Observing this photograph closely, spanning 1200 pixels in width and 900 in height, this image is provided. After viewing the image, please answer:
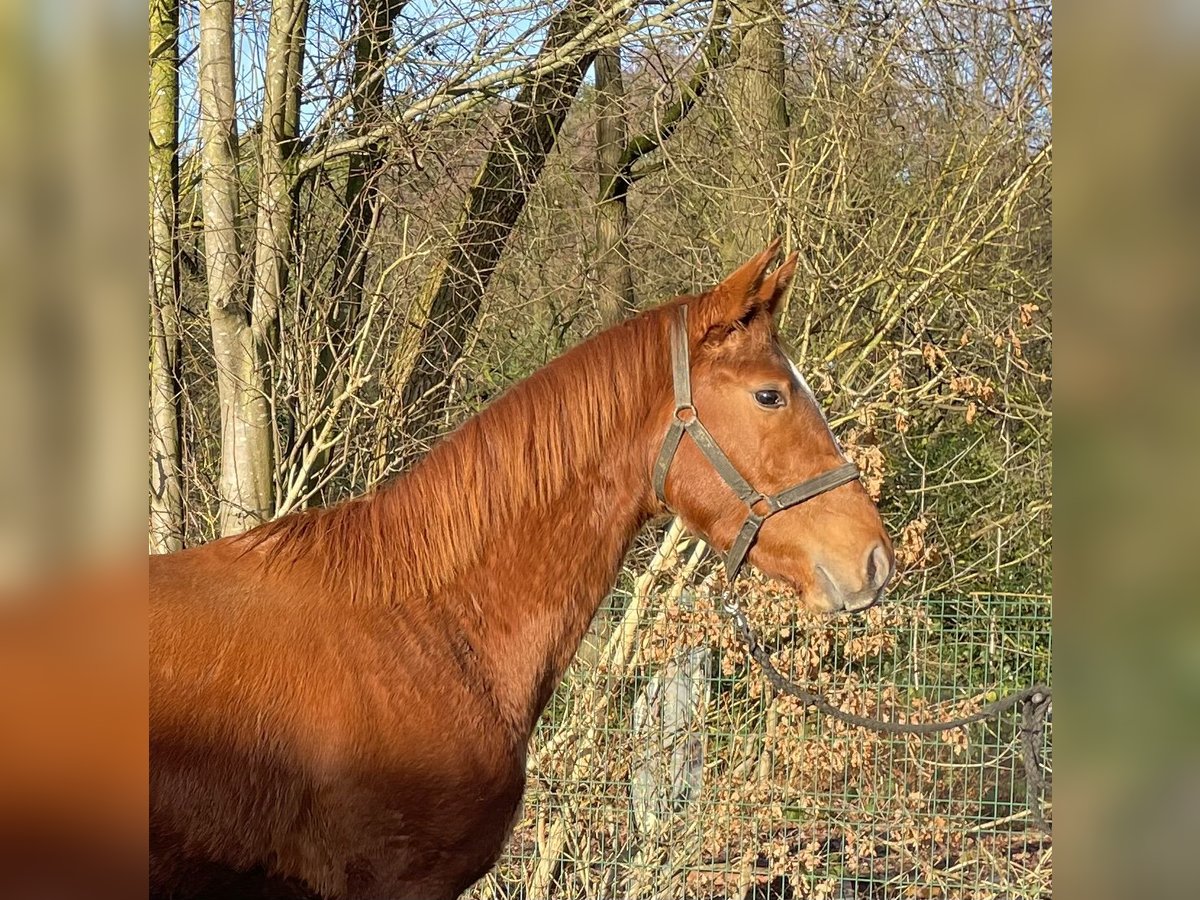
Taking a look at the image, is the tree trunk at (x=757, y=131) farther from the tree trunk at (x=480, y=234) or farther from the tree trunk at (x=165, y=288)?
the tree trunk at (x=165, y=288)

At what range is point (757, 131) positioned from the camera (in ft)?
18.0

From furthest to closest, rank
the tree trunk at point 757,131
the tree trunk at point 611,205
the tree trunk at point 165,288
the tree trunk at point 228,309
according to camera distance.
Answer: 1. the tree trunk at point 611,205
2. the tree trunk at point 757,131
3. the tree trunk at point 165,288
4. the tree trunk at point 228,309

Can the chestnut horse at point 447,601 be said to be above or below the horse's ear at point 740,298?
below

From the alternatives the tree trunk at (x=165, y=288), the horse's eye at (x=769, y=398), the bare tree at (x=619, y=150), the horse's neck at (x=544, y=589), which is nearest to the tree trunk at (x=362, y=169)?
the tree trunk at (x=165, y=288)

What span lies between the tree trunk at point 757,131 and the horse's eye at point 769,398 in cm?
309

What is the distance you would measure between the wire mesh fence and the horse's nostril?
2.56m

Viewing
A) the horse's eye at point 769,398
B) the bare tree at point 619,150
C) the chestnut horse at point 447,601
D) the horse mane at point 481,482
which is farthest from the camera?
the bare tree at point 619,150

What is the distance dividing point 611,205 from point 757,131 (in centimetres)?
96

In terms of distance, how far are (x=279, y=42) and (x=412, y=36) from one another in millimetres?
661

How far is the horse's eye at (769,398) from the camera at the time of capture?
258 cm

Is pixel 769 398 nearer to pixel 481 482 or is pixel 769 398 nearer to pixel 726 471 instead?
pixel 726 471

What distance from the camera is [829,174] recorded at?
5523 mm
